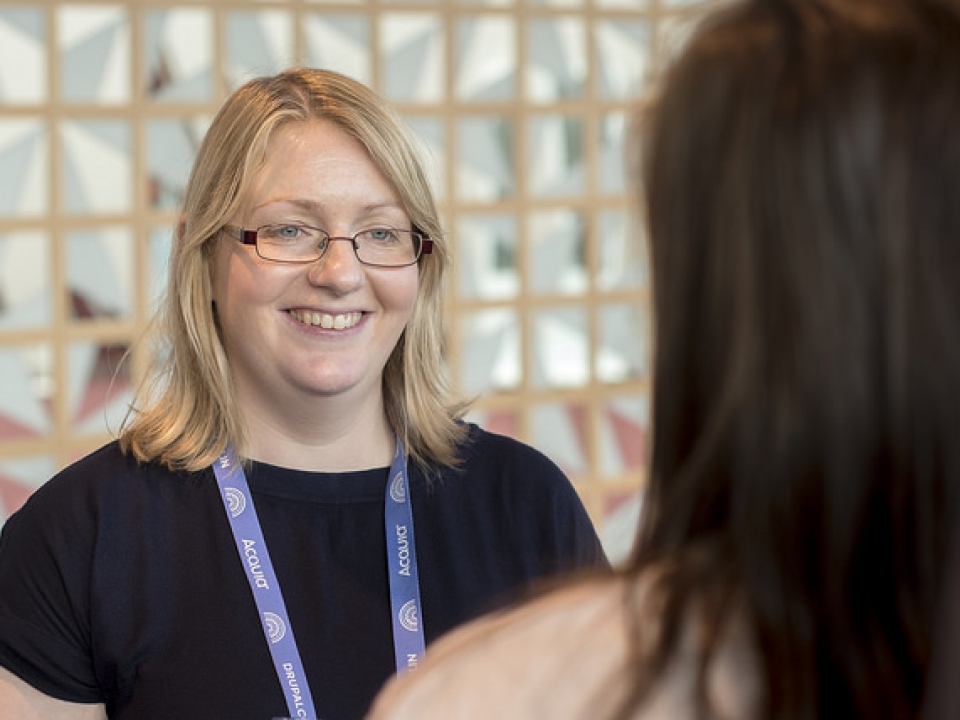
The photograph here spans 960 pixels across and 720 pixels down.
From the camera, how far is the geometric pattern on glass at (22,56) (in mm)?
3969

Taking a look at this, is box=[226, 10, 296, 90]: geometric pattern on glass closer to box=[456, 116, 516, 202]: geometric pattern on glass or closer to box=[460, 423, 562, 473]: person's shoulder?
box=[456, 116, 516, 202]: geometric pattern on glass

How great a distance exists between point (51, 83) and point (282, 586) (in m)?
2.56

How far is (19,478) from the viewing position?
3.99m

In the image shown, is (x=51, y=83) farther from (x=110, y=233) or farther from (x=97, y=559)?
(x=97, y=559)

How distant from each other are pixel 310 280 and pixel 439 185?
1.72 m

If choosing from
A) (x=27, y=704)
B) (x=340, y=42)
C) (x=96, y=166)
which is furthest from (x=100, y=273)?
(x=27, y=704)

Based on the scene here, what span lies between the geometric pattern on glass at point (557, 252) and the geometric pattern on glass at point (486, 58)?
450 millimetres

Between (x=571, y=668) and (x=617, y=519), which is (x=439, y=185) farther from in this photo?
(x=571, y=668)

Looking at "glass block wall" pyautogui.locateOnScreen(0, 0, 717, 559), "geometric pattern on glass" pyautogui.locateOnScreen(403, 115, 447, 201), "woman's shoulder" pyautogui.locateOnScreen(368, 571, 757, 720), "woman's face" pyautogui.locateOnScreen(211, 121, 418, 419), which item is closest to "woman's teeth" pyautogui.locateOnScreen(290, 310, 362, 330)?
"woman's face" pyautogui.locateOnScreen(211, 121, 418, 419)

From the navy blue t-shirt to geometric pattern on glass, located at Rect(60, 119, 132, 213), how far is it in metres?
2.24

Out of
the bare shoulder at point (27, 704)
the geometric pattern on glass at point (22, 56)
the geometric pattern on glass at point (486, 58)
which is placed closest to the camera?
the bare shoulder at point (27, 704)

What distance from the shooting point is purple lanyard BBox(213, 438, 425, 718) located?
6.16 feet

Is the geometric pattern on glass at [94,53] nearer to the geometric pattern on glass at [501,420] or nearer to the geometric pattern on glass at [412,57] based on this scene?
the geometric pattern on glass at [412,57]

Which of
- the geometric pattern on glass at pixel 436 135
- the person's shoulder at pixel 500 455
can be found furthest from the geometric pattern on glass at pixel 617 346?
the person's shoulder at pixel 500 455
